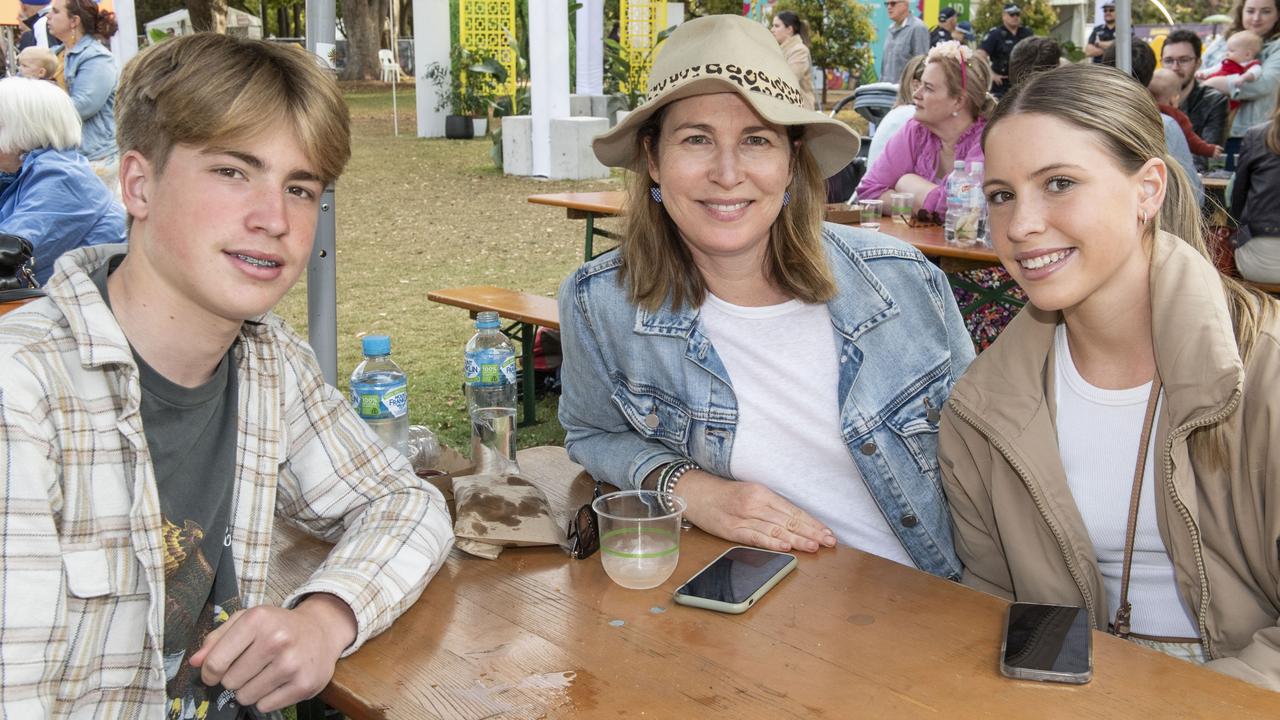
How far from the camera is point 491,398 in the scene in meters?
3.34

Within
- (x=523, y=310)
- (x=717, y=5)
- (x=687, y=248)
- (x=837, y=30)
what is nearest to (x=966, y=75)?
(x=523, y=310)

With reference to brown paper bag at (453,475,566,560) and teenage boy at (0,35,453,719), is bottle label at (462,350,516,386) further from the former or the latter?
teenage boy at (0,35,453,719)

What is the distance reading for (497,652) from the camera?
1699mm

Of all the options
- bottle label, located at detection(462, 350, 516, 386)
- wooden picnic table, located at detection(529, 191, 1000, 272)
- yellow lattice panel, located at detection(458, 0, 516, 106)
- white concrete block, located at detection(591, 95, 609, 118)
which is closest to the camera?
bottle label, located at detection(462, 350, 516, 386)

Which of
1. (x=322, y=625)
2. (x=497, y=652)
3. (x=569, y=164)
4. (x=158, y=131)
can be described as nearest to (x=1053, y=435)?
(x=497, y=652)

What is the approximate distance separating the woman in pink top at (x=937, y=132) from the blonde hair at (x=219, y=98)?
4.79 metres

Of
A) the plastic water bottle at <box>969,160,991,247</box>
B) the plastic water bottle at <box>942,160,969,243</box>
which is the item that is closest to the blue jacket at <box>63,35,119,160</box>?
the plastic water bottle at <box>942,160,969,243</box>

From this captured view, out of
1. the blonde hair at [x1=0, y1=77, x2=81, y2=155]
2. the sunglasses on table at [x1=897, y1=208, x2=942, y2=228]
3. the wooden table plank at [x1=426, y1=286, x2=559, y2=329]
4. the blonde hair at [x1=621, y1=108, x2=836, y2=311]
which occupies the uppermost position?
the blonde hair at [x1=0, y1=77, x2=81, y2=155]

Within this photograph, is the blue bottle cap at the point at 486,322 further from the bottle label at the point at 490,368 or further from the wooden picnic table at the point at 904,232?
the wooden picnic table at the point at 904,232

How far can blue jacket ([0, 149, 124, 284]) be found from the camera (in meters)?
5.51

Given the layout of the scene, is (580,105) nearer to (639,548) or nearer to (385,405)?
(385,405)

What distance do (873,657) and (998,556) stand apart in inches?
27.7

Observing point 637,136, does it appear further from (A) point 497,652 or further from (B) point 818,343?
(A) point 497,652

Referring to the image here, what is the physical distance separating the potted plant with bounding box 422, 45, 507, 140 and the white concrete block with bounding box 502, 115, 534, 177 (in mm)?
3744
